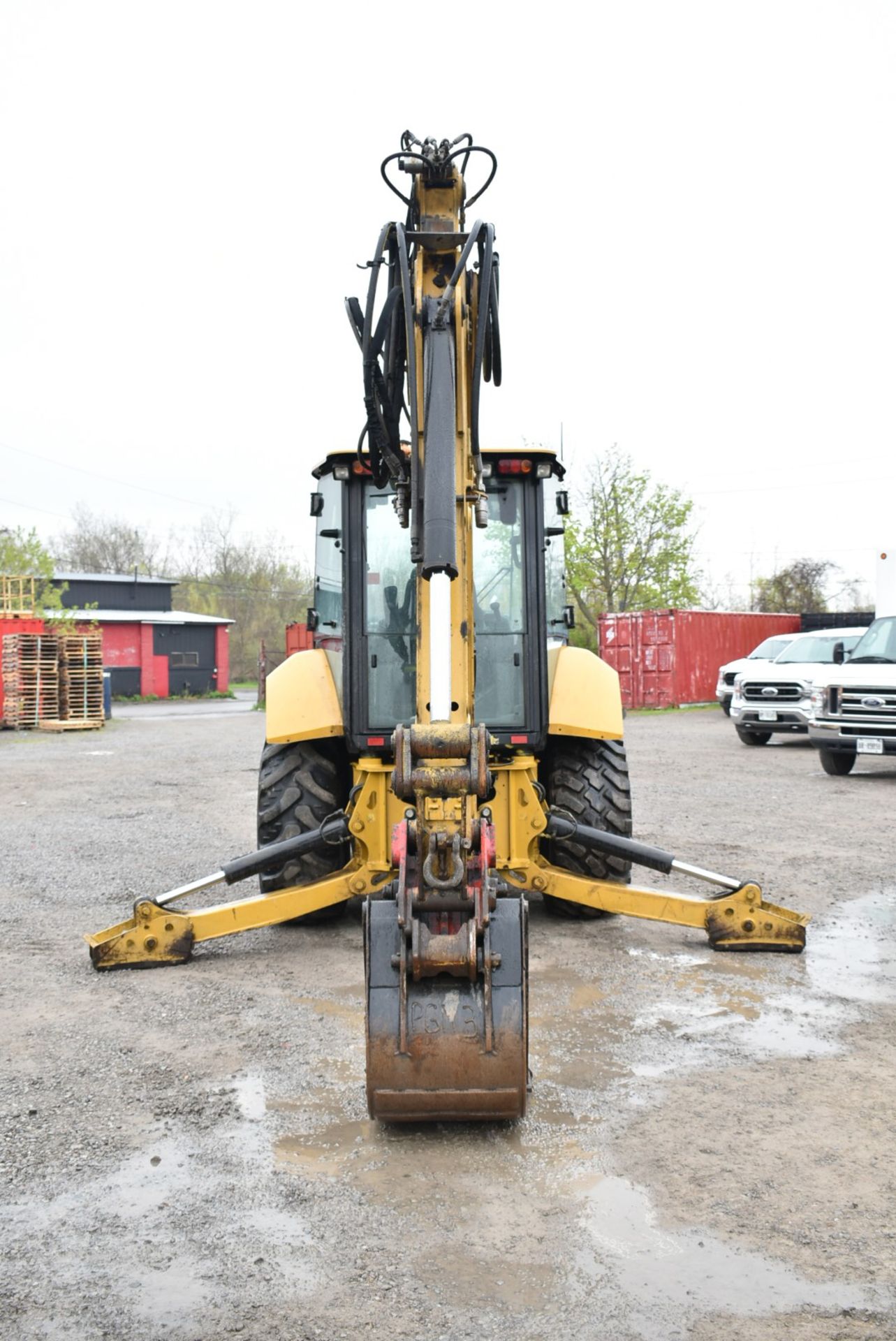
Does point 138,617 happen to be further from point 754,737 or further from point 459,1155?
point 459,1155

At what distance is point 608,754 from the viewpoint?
7191mm

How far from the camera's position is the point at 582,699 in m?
6.90

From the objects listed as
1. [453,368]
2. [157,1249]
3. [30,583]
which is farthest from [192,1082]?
[30,583]

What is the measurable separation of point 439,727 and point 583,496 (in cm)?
4078

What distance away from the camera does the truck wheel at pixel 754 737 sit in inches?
800

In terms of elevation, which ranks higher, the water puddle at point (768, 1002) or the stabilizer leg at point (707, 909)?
the stabilizer leg at point (707, 909)

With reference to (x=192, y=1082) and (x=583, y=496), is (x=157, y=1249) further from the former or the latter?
(x=583, y=496)

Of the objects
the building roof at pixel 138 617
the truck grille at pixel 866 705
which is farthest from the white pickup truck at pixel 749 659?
the building roof at pixel 138 617

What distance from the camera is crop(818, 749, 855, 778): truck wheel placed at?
15734mm

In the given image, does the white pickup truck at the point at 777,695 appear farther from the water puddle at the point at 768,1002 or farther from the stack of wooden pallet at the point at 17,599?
the stack of wooden pallet at the point at 17,599

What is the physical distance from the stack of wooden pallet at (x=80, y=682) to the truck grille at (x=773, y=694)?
15368mm

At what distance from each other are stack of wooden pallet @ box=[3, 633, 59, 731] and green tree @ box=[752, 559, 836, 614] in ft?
96.7

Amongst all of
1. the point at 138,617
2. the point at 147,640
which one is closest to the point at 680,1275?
the point at 147,640

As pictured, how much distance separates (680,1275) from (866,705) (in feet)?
42.1
